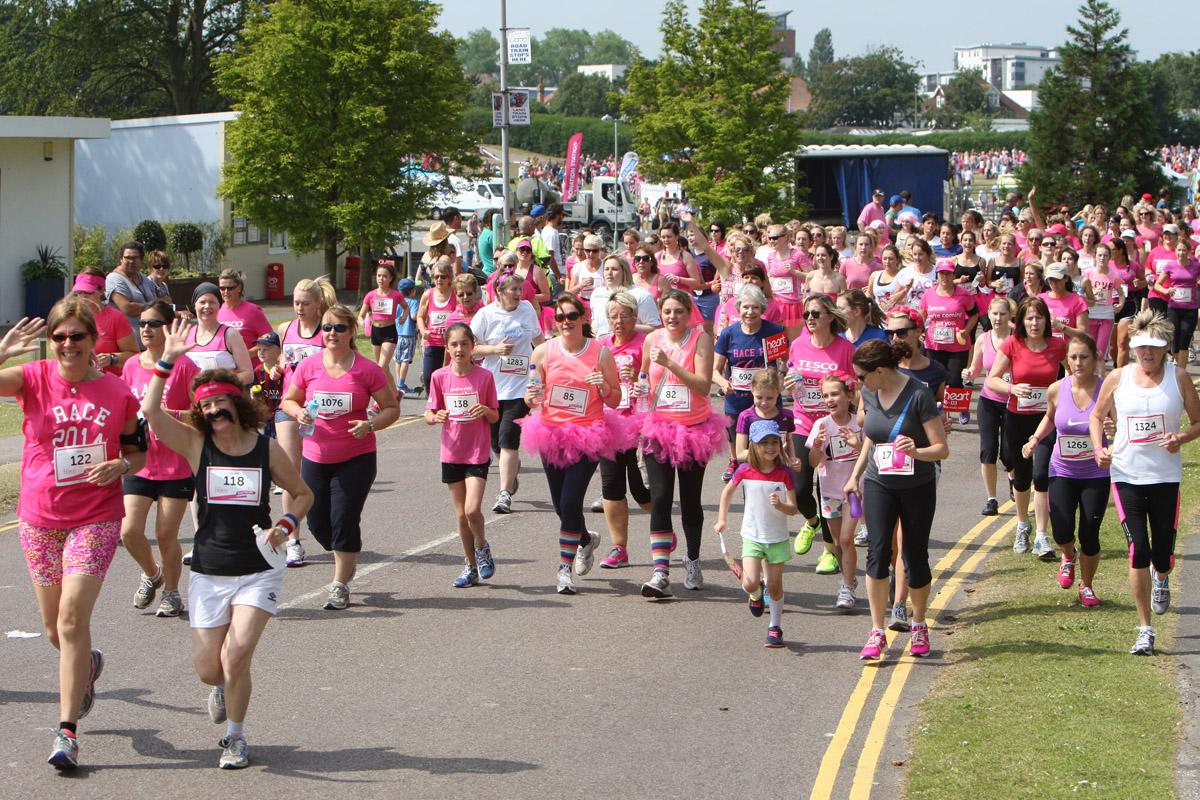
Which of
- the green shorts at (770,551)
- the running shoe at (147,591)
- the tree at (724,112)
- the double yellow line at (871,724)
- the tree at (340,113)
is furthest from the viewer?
the tree at (724,112)

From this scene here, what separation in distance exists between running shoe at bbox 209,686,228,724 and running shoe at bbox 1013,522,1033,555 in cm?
676

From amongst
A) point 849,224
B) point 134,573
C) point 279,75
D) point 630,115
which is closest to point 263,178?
point 279,75

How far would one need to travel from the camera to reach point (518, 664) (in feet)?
29.0

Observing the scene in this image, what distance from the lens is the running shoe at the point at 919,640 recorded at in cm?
905

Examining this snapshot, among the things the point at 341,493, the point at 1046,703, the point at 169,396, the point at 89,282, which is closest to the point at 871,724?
the point at 1046,703

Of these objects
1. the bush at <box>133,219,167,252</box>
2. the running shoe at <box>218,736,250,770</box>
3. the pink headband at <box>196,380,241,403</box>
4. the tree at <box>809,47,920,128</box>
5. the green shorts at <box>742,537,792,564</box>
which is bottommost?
the running shoe at <box>218,736,250,770</box>

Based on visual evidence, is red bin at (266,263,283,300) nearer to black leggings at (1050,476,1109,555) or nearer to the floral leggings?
black leggings at (1050,476,1109,555)

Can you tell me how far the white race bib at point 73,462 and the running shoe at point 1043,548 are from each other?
23.2 ft

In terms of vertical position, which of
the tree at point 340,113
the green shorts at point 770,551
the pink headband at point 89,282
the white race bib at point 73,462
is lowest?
the green shorts at point 770,551

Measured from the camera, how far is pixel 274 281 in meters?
36.8

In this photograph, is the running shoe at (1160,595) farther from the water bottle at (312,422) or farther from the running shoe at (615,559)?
the water bottle at (312,422)

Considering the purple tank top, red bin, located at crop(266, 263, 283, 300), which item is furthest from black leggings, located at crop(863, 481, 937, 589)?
red bin, located at crop(266, 263, 283, 300)

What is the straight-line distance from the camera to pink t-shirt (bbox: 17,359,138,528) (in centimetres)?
723

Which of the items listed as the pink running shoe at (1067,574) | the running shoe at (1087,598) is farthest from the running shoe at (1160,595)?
the pink running shoe at (1067,574)
